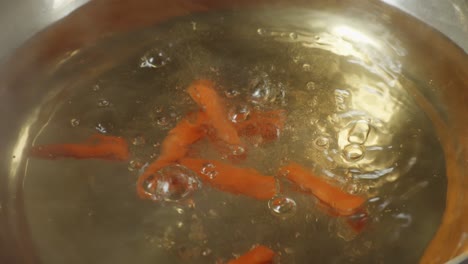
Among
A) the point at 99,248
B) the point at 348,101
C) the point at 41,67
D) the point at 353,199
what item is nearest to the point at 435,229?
the point at 353,199

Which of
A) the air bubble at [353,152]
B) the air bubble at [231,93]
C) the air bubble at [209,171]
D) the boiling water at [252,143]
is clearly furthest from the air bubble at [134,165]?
the air bubble at [353,152]

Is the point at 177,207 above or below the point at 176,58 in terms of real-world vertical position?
below

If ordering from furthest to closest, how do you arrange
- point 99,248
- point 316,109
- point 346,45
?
point 346,45
point 316,109
point 99,248

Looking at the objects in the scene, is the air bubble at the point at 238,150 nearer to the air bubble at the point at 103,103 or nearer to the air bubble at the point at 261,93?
the air bubble at the point at 261,93

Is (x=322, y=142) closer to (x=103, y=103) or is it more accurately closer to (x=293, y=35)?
(x=293, y=35)

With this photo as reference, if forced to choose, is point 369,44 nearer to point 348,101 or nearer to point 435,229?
A: point 348,101

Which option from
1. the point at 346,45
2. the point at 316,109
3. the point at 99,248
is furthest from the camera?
the point at 346,45
